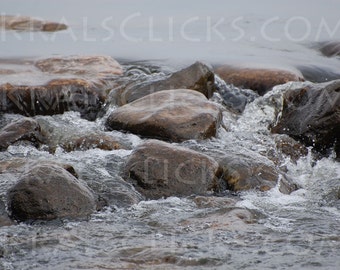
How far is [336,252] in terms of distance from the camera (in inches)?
168

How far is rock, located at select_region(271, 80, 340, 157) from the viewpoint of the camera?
6.91 m

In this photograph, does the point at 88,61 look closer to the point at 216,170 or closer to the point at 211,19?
the point at 216,170

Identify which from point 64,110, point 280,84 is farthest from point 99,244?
point 280,84

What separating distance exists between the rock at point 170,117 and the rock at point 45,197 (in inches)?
68.1

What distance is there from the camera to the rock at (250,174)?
18.7 ft

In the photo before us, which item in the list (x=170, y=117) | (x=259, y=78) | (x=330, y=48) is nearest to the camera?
(x=170, y=117)

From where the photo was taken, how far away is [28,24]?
12578 mm

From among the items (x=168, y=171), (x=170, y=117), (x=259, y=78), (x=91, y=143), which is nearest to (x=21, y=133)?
(x=91, y=143)

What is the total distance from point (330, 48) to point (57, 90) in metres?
4.87

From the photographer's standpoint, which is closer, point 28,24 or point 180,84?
point 180,84

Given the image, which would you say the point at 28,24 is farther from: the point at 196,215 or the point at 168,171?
the point at 196,215

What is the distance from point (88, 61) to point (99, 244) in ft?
15.7

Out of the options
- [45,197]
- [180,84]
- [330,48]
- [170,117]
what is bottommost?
[45,197]

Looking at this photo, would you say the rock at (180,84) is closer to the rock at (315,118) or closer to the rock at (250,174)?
the rock at (315,118)
